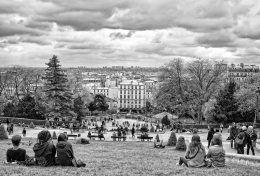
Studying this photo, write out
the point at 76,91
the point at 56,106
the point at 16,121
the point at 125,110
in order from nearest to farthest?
the point at 16,121
the point at 56,106
the point at 76,91
the point at 125,110

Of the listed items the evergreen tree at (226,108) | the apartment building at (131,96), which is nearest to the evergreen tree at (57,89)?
the evergreen tree at (226,108)

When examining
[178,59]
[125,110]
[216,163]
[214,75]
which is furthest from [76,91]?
[125,110]

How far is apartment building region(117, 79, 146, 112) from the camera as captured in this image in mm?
154000

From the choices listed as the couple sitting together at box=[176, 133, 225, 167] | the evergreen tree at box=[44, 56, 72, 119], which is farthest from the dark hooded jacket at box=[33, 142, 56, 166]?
the evergreen tree at box=[44, 56, 72, 119]

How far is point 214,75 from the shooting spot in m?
53.8

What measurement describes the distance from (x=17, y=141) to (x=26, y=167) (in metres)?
0.76

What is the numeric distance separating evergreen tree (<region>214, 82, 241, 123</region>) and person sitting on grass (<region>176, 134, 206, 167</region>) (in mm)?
40305

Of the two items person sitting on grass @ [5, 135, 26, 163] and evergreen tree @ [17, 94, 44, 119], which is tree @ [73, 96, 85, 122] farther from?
person sitting on grass @ [5, 135, 26, 163]

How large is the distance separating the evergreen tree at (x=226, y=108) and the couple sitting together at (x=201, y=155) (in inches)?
1564

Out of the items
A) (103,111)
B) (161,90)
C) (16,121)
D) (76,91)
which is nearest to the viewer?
(16,121)

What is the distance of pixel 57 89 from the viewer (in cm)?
5191

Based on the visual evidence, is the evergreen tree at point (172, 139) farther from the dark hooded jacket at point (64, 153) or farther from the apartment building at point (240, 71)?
the apartment building at point (240, 71)

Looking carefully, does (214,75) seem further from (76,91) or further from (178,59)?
(76,91)

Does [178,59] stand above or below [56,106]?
above
